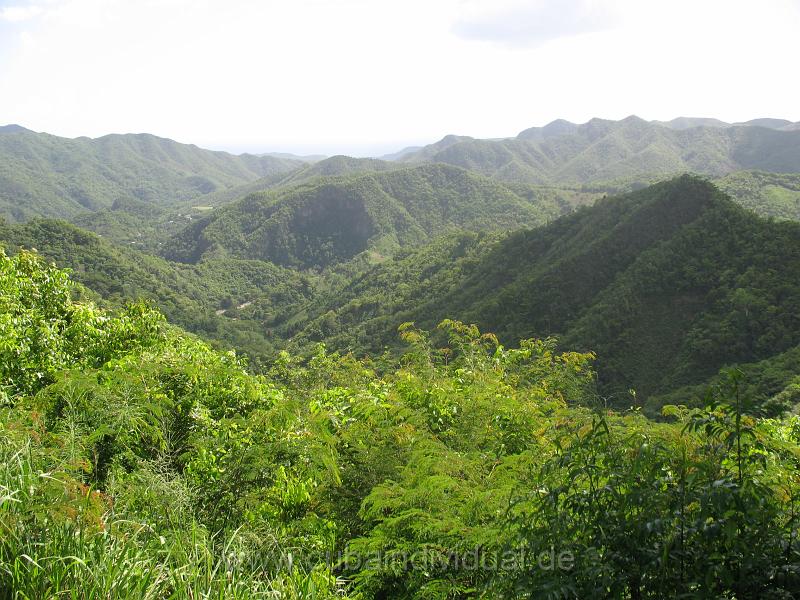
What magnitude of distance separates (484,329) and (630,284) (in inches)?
665

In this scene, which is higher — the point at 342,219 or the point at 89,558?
the point at 342,219

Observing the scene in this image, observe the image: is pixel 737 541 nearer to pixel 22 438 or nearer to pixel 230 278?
pixel 22 438

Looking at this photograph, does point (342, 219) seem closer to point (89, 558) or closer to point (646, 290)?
point (646, 290)

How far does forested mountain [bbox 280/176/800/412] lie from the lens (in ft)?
136

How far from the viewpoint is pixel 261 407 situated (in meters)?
7.82

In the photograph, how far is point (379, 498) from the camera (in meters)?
4.25

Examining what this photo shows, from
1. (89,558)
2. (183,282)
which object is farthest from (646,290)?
(183,282)

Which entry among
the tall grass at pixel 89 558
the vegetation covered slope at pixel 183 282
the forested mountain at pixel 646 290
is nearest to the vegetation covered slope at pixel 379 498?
the tall grass at pixel 89 558

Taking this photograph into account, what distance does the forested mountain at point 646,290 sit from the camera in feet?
136

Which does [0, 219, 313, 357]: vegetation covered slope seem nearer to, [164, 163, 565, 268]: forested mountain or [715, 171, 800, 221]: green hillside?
[164, 163, 565, 268]: forested mountain

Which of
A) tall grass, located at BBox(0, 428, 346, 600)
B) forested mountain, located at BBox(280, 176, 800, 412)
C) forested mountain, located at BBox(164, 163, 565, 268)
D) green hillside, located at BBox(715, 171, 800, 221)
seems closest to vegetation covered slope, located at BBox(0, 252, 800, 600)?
tall grass, located at BBox(0, 428, 346, 600)

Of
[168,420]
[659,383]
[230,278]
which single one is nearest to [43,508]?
[168,420]

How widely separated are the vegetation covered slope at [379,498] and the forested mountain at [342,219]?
166 meters

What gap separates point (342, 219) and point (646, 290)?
149889 millimetres
